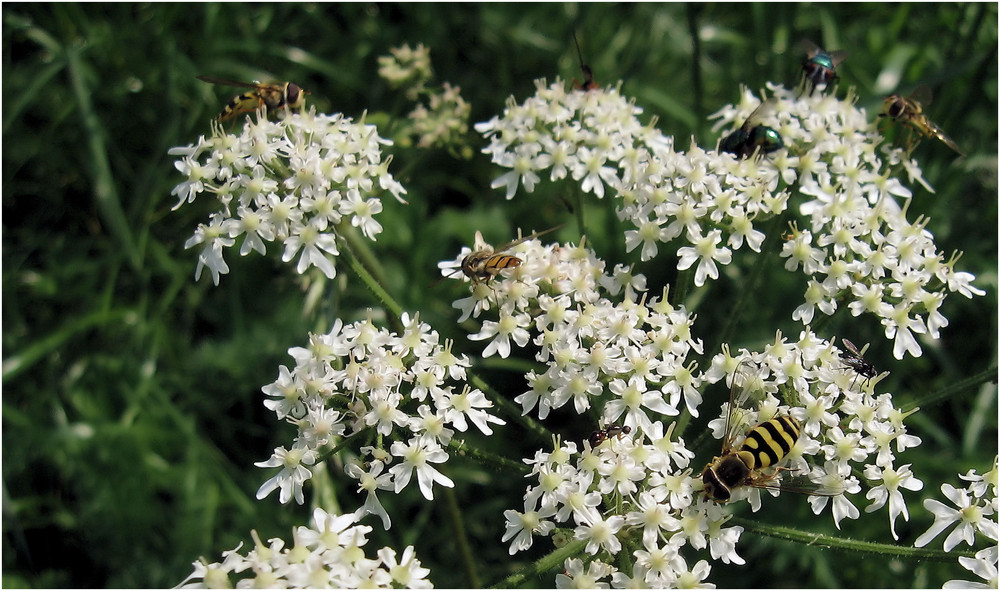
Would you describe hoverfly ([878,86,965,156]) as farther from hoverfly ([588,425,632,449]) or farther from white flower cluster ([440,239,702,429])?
hoverfly ([588,425,632,449])

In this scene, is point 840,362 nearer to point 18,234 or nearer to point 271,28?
point 271,28

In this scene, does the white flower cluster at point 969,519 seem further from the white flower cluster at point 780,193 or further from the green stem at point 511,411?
the green stem at point 511,411

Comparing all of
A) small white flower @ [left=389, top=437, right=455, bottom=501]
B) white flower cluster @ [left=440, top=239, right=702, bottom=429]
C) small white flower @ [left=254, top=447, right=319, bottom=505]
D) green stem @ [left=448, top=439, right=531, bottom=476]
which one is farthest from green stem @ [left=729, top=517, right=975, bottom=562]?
small white flower @ [left=254, top=447, right=319, bottom=505]

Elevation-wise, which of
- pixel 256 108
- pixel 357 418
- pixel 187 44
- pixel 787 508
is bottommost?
pixel 787 508

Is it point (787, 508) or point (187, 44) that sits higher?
point (187, 44)

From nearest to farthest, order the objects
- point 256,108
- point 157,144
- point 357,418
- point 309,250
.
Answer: point 357,418 → point 309,250 → point 256,108 → point 157,144

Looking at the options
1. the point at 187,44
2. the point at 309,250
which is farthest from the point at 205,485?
the point at 187,44
